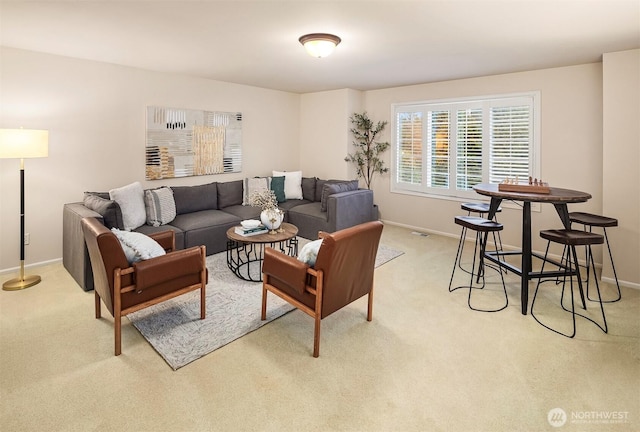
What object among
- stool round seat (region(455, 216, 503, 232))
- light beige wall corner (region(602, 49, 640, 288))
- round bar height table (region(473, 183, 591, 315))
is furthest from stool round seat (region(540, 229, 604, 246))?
light beige wall corner (region(602, 49, 640, 288))

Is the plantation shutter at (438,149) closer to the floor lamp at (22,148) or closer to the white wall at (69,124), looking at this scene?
the white wall at (69,124)

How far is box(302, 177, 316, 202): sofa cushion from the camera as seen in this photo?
6035mm

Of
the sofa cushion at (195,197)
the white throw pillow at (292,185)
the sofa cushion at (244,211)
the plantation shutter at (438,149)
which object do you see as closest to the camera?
A: the sofa cushion at (195,197)

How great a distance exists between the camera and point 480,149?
16.8 ft

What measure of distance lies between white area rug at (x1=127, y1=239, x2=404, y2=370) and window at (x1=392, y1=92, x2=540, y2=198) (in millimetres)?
3553

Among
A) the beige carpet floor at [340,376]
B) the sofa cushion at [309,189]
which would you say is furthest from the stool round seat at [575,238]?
the sofa cushion at [309,189]

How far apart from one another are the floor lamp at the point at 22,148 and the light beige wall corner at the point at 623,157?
225 inches

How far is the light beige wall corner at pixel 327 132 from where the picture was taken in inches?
245

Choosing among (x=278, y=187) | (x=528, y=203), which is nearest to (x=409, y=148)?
(x=278, y=187)

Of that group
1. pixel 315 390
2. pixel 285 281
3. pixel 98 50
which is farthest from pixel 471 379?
pixel 98 50

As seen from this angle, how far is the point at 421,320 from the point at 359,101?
4.54 metres

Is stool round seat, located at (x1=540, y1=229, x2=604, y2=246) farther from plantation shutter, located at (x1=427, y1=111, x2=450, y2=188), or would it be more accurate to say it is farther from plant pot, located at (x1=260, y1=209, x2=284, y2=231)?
plantation shutter, located at (x1=427, y1=111, x2=450, y2=188)

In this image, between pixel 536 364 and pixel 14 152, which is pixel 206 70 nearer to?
pixel 14 152

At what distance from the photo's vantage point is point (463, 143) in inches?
209
